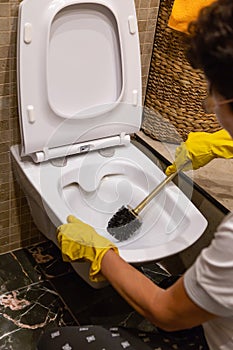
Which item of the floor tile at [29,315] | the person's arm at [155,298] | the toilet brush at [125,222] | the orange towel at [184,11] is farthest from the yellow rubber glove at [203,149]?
the floor tile at [29,315]

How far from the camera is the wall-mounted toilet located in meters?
1.13

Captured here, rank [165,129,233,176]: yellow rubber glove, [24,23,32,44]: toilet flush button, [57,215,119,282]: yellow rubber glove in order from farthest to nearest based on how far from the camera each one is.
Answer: [165,129,233,176]: yellow rubber glove
[24,23,32,44]: toilet flush button
[57,215,119,282]: yellow rubber glove

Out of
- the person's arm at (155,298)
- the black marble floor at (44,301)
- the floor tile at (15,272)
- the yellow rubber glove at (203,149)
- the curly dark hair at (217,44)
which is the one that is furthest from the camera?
the floor tile at (15,272)

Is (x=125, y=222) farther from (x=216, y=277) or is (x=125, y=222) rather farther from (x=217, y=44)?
(x=217, y=44)

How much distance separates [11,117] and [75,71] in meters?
0.22

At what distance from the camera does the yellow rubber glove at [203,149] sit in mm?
1229

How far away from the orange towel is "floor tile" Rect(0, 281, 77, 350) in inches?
32.8

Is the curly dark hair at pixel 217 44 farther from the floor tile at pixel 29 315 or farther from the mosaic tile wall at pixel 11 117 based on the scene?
the floor tile at pixel 29 315

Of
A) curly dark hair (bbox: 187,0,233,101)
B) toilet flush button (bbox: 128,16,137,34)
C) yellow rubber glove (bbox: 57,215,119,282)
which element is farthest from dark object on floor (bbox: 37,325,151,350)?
toilet flush button (bbox: 128,16,137,34)

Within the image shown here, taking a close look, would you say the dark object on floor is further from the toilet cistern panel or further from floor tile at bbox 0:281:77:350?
the toilet cistern panel

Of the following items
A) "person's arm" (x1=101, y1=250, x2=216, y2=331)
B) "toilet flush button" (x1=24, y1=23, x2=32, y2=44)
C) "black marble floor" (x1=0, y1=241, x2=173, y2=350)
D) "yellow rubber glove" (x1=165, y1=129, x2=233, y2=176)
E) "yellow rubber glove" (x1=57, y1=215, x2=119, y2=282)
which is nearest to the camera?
"person's arm" (x1=101, y1=250, x2=216, y2=331)

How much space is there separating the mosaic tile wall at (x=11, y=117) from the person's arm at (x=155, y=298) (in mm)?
507

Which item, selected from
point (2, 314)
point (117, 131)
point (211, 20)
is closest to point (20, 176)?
point (117, 131)

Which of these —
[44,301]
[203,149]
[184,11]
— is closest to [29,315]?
[44,301]
